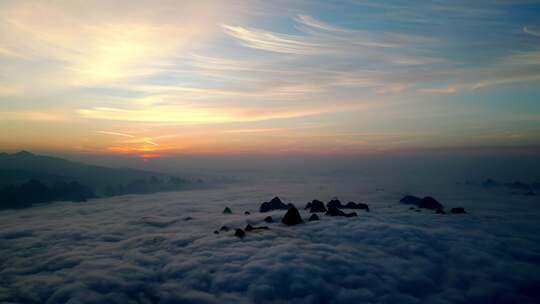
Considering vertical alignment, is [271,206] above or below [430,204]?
above

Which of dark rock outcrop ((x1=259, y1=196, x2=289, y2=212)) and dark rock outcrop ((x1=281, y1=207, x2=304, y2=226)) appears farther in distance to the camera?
dark rock outcrop ((x1=259, y1=196, x2=289, y2=212))

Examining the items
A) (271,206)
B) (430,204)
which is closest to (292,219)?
(271,206)

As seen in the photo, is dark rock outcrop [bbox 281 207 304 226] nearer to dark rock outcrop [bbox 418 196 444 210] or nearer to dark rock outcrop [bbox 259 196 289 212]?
dark rock outcrop [bbox 259 196 289 212]

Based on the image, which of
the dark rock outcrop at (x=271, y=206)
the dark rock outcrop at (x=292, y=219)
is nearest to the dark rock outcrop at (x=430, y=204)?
the dark rock outcrop at (x=271, y=206)

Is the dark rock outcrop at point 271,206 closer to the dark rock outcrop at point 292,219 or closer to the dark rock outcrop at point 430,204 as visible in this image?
the dark rock outcrop at point 292,219

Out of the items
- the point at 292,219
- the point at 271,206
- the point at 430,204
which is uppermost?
the point at 292,219

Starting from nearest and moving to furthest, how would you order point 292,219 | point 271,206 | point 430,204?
point 292,219 < point 271,206 < point 430,204

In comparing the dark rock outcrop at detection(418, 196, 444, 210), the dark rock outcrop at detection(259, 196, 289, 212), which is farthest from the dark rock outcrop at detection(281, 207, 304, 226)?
the dark rock outcrop at detection(418, 196, 444, 210)

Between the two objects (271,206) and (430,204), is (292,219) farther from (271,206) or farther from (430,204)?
(430,204)

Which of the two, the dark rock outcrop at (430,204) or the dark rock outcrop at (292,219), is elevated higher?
the dark rock outcrop at (292,219)

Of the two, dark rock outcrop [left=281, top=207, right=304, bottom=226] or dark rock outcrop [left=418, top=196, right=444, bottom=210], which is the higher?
dark rock outcrop [left=281, top=207, right=304, bottom=226]

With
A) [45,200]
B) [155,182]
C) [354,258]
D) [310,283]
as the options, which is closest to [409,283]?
[354,258]

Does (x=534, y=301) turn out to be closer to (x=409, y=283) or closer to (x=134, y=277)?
(x=409, y=283)
